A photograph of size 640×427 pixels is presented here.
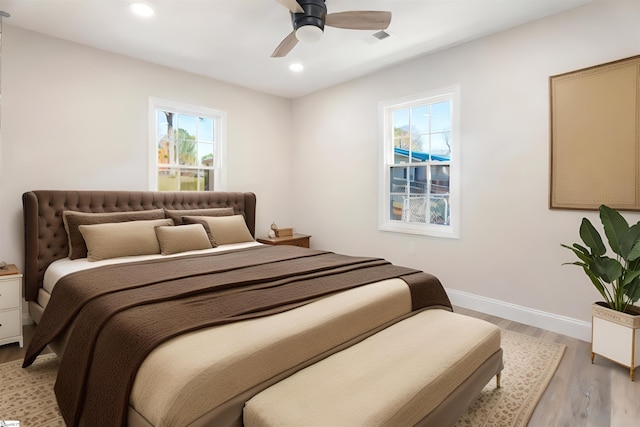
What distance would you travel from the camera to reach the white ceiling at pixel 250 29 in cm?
271

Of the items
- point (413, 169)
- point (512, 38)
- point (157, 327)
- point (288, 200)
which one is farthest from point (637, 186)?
point (288, 200)

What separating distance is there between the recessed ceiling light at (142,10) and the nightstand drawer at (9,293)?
2.34 metres

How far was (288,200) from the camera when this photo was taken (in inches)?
215

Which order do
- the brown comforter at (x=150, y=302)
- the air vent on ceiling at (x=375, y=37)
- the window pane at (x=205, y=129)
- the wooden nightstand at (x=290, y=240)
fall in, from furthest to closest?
the wooden nightstand at (x=290, y=240) → the window pane at (x=205, y=129) → the air vent on ceiling at (x=375, y=37) → the brown comforter at (x=150, y=302)

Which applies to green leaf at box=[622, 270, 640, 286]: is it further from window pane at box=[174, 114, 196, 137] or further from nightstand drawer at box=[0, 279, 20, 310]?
window pane at box=[174, 114, 196, 137]

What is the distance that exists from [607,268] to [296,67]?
11.5 feet

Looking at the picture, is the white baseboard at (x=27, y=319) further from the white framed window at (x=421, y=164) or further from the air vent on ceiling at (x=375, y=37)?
the air vent on ceiling at (x=375, y=37)

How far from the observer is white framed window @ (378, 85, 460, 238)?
3.61m

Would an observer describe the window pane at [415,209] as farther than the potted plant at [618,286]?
Yes

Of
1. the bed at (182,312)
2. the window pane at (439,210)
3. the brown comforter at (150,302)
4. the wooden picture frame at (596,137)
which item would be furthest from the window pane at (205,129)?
the wooden picture frame at (596,137)

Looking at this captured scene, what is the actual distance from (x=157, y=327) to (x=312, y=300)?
2.65 ft

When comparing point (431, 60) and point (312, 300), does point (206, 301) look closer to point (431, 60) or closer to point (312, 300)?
point (312, 300)

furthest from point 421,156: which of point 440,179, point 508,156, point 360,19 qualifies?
point 360,19

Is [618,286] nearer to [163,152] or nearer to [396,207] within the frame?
[396,207]
